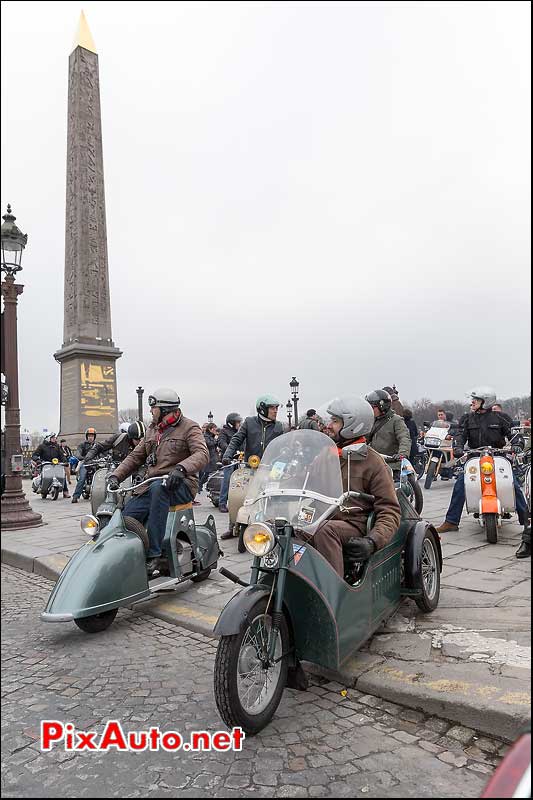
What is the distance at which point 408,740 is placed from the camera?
273cm

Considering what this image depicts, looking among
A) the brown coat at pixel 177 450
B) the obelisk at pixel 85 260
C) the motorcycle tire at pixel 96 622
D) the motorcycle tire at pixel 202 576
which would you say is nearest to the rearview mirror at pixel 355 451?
the brown coat at pixel 177 450

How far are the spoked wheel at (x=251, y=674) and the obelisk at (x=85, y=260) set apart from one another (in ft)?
63.8

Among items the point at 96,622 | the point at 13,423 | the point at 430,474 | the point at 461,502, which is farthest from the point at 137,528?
the point at 430,474

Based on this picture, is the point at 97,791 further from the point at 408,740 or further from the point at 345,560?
the point at 345,560

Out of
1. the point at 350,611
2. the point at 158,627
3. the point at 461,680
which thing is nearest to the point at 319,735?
the point at 350,611

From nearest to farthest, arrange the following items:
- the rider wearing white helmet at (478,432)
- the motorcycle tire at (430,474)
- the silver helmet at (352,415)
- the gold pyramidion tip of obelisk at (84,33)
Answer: the gold pyramidion tip of obelisk at (84,33) < the silver helmet at (352,415) < the rider wearing white helmet at (478,432) < the motorcycle tire at (430,474)

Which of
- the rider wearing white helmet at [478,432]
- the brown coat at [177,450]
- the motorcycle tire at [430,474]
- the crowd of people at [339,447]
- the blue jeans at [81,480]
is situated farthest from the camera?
the blue jeans at [81,480]

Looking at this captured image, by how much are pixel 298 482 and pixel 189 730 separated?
4.15 feet

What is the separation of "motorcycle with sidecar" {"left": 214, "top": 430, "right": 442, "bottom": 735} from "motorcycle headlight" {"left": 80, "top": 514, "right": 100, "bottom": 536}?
6.05ft

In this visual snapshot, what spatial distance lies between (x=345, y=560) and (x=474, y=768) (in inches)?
44.6

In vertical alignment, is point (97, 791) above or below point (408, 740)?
above

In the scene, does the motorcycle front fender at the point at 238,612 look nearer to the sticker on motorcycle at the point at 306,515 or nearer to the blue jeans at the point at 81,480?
the sticker on motorcycle at the point at 306,515

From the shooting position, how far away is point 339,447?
388 centimetres

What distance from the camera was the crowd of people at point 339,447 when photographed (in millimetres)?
3562
